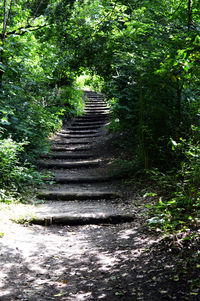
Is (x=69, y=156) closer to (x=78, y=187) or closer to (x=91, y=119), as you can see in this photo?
(x=78, y=187)

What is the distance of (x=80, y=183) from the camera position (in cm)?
682

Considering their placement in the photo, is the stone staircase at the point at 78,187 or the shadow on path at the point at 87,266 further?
the stone staircase at the point at 78,187

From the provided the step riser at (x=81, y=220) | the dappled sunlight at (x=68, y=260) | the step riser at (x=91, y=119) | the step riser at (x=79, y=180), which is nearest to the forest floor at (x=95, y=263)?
the dappled sunlight at (x=68, y=260)

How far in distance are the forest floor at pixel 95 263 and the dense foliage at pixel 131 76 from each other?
63 cm

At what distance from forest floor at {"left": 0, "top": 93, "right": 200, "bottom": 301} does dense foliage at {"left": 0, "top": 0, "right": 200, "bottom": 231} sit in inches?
24.8

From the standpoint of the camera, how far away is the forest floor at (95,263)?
2.53 meters

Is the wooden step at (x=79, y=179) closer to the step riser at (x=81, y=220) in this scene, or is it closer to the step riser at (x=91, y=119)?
the step riser at (x=81, y=220)

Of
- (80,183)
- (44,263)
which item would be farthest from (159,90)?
(44,263)

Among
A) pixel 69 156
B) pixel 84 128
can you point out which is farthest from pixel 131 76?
pixel 84 128

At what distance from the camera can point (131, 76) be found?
663cm

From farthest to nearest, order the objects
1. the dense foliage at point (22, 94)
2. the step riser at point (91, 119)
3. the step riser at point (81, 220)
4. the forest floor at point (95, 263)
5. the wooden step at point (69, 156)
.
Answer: the step riser at point (91, 119) < the wooden step at point (69, 156) < the dense foliage at point (22, 94) < the step riser at point (81, 220) < the forest floor at point (95, 263)

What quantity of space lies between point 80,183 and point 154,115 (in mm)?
2509

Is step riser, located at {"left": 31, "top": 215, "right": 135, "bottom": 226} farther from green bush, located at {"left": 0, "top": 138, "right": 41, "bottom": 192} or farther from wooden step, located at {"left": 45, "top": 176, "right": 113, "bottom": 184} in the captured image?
wooden step, located at {"left": 45, "top": 176, "right": 113, "bottom": 184}

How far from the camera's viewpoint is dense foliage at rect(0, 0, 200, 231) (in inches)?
191
